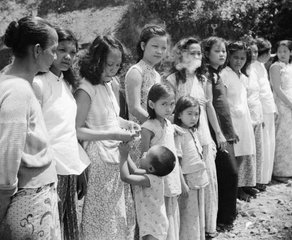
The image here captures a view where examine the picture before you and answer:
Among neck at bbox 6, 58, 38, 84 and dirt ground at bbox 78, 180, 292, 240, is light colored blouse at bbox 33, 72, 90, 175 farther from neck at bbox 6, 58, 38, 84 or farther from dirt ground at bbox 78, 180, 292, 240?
dirt ground at bbox 78, 180, 292, 240

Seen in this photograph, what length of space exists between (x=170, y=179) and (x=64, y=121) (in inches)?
41.7

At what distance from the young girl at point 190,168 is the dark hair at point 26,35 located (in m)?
1.77

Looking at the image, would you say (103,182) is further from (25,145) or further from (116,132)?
(25,145)

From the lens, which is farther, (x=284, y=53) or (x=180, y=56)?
(x=284, y=53)

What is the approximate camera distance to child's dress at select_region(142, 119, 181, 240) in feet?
11.7

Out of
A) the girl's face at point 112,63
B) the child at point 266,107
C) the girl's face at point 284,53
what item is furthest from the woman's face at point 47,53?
the girl's face at point 284,53

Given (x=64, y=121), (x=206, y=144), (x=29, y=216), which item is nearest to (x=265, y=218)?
(x=206, y=144)

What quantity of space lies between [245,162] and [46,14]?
7.89 m

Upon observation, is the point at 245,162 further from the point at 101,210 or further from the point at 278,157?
the point at 101,210

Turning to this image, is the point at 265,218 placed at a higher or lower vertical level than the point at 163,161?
lower

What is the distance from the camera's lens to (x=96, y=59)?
3.28m

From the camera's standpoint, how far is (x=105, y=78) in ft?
11.0

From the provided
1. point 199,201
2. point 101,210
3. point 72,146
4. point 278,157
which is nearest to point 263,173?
point 278,157

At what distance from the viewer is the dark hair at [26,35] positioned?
2291mm
